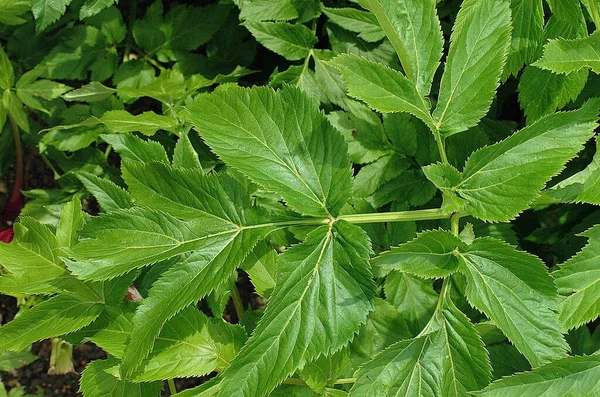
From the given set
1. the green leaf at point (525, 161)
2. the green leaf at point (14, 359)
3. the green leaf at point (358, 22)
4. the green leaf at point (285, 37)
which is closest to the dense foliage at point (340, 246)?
the green leaf at point (525, 161)

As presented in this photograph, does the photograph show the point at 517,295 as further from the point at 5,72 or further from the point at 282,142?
the point at 5,72

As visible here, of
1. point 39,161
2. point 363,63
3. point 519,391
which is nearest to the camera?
point 519,391

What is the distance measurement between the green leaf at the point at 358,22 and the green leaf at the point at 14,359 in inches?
68.4

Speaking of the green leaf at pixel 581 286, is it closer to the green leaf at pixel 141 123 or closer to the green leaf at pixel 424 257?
the green leaf at pixel 424 257

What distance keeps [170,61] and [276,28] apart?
602 millimetres

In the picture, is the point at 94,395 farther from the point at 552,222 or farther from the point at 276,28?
the point at 552,222

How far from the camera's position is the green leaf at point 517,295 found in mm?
1255

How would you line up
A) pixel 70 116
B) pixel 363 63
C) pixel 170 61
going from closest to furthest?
1. pixel 363 63
2. pixel 70 116
3. pixel 170 61

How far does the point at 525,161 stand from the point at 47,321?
3.82 ft

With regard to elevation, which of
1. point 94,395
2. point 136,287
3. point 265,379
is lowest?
point 94,395

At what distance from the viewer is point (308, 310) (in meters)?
1.34

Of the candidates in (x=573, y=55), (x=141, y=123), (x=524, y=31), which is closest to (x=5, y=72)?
(x=141, y=123)

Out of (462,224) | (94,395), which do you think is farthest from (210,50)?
(94,395)

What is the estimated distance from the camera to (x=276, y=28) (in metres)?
1.93
